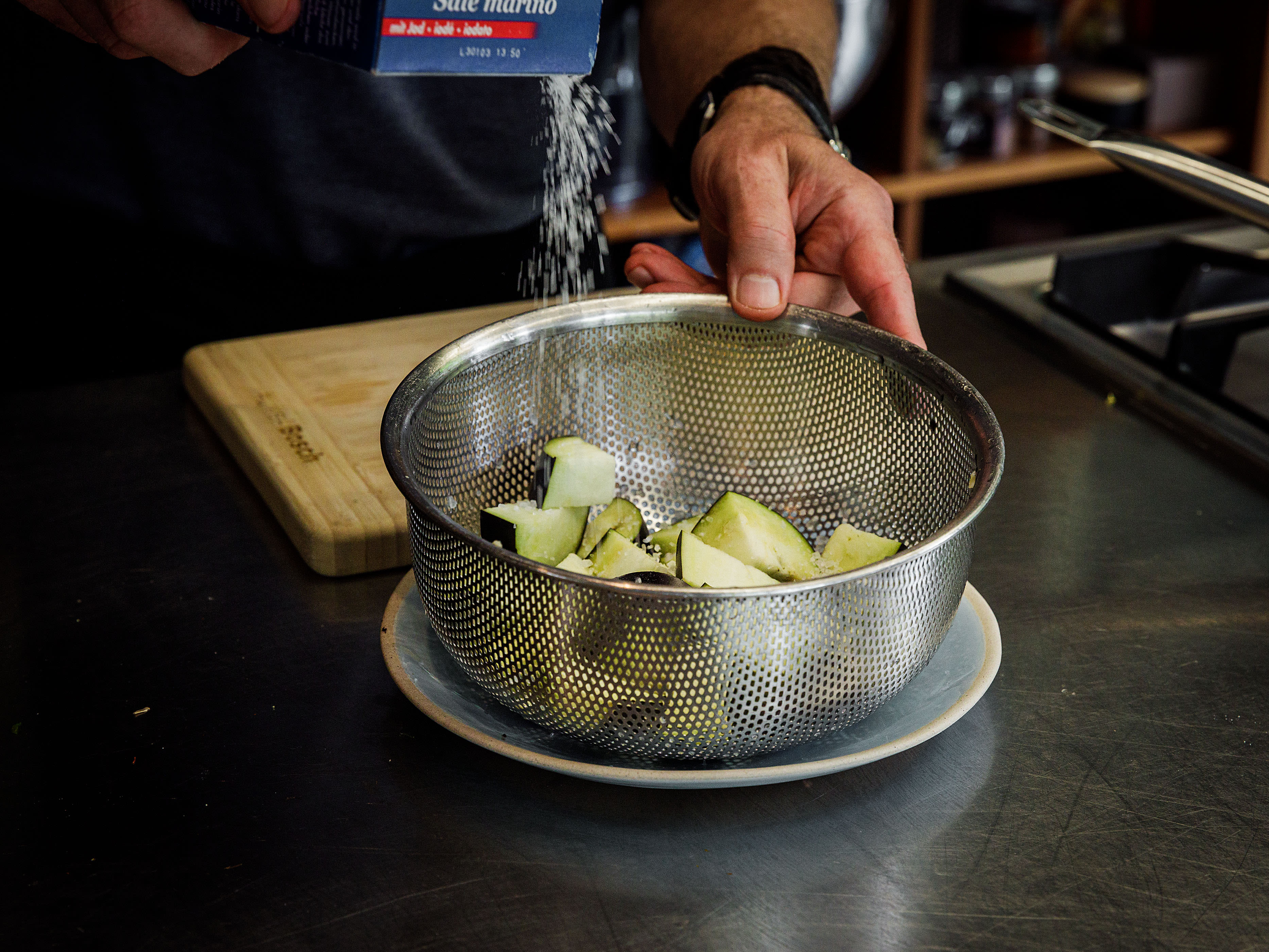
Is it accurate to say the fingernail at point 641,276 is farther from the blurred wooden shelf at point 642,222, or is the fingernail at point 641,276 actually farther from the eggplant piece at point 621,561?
the blurred wooden shelf at point 642,222

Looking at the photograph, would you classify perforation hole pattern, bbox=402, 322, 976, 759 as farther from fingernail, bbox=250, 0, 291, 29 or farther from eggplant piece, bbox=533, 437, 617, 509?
fingernail, bbox=250, 0, 291, 29

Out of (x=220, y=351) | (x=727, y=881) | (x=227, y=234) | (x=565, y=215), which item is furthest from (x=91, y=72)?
(x=727, y=881)

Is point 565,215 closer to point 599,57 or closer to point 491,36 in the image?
point 599,57

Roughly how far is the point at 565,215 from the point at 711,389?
24.1 inches

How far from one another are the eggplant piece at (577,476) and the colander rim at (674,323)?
0.23 ft

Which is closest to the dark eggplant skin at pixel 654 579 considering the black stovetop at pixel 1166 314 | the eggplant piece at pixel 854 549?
the eggplant piece at pixel 854 549

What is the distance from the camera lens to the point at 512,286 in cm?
141

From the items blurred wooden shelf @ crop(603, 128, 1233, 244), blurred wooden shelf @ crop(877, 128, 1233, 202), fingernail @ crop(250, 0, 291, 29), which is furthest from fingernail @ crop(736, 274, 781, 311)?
blurred wooden shelf @ crop(877, 128, 1233, 202)

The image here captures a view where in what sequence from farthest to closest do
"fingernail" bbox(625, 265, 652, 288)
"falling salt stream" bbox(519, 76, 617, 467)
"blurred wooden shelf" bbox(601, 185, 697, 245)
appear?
"blurred wooden shelf" bbox(601, 185, 697, 245) < "falling salt stream" bbox(519, 76, 617, 467) < "fingernail" bbox(625, 265, 652, 288)

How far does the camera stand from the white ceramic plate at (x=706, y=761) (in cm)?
60

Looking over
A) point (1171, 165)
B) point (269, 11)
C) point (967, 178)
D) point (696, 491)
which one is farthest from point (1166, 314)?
point (967, 178)

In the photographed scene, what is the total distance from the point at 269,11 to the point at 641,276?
1.41 feet

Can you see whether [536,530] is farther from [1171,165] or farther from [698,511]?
[1171,165]

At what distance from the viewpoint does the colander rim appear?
22.1 inches
